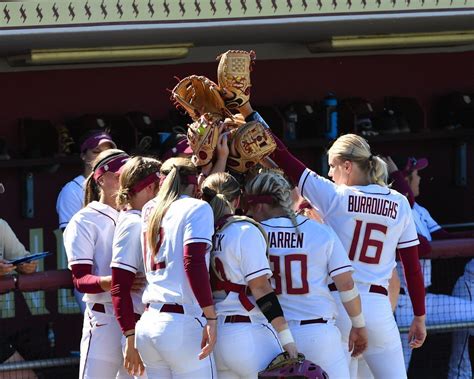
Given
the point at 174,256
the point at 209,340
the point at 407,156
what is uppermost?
the point at 407,156

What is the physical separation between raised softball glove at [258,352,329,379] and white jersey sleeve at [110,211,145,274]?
2.35ft

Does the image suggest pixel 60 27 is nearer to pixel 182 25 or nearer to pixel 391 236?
pixel 182 25

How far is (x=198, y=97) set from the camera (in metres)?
5.41

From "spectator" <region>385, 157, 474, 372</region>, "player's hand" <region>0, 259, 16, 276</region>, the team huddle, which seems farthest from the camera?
"spectator" <region>385, 157, 474, 372</region>

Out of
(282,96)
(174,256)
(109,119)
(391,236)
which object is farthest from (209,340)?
(282,96)

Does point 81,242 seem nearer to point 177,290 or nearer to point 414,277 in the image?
point 177,290

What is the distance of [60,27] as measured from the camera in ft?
19.9

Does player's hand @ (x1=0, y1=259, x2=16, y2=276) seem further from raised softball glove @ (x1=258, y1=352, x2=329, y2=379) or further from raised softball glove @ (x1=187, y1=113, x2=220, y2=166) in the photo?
raised softball glove @ (x1=258, y1=352, x2=329, y2=379)

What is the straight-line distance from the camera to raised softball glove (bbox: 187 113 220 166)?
517 cm

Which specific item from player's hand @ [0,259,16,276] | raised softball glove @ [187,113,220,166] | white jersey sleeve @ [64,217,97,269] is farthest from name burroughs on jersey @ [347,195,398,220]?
player's hand @ [0,259,16,276]

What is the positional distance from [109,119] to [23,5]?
5.73ft

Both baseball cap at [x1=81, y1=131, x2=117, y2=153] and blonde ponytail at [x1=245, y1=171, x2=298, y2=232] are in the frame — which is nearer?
blonde ponytail at [x1=245, y1=171, x2=298, y2=232]

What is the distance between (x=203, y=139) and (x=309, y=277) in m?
0.76

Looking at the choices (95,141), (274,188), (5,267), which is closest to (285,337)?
(274,188)
